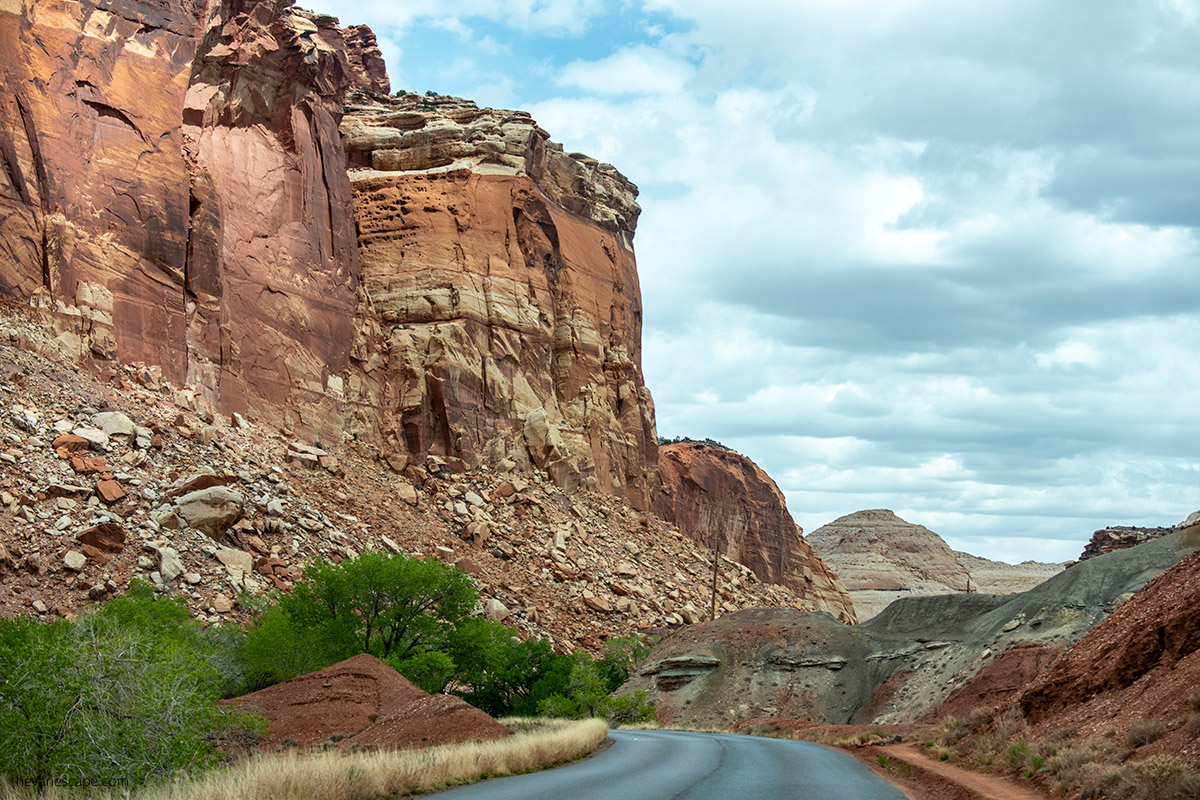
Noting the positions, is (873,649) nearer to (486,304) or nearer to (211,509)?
(486,304)

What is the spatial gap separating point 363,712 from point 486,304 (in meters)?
43.0

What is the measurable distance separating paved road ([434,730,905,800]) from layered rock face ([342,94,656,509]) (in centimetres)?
3592

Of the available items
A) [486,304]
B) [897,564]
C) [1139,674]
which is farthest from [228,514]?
[897,564]

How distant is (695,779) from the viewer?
15414mm

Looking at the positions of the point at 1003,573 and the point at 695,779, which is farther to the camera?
the point at 1003,573

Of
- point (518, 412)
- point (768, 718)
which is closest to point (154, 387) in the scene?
point (518, 412)

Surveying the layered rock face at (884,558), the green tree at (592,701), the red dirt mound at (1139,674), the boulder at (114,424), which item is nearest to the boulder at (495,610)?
the green tree at (592,701)

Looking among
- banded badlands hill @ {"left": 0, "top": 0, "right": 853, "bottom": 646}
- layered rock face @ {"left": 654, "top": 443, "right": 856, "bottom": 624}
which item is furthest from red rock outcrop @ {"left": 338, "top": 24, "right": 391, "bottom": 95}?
layered rock face @ {"left": 654, "top": 443, "right": 856, "bottom": 624}

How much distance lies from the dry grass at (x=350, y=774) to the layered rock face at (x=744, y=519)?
216 ft

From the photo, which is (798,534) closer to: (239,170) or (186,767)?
(239,170)

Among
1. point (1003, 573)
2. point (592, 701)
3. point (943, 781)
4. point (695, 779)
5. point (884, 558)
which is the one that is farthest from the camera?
point (1003, 573)

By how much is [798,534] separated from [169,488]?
73.6 metres

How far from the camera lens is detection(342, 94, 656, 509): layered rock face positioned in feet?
187

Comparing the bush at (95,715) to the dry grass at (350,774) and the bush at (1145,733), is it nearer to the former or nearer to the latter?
the dry grass at (350,774)
